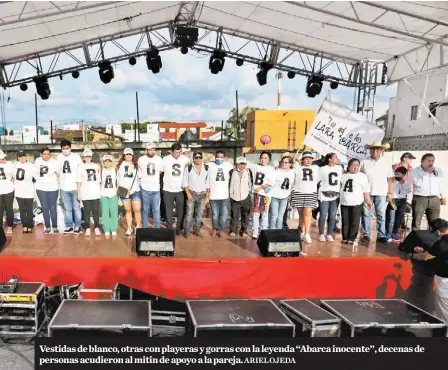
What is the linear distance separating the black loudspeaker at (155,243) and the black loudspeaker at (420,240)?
3.13 m

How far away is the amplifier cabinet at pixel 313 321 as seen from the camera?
9.76 feet

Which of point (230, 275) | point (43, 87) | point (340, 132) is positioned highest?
point (43, 87)

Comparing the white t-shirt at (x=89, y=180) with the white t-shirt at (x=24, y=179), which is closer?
the white t-shirt at (x=89, y=180)

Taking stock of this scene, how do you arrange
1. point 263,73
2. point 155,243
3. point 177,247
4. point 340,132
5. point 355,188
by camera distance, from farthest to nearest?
1. point 263,73
2. point 340,132
3. point 355,188
4. point 177,247
5. point 155,243

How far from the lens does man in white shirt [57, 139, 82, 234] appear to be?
5.44 m

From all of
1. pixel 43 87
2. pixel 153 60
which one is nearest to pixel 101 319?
pixel 153 60

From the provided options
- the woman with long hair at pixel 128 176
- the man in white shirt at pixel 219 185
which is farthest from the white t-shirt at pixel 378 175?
the woman with long hair at pixel 128 176

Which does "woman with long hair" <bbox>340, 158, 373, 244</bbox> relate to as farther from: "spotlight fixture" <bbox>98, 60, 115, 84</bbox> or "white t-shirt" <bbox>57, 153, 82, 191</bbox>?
"spotlight fixture" <bbox>98, 60, 115, 84</bbox>

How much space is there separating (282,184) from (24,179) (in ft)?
13.4

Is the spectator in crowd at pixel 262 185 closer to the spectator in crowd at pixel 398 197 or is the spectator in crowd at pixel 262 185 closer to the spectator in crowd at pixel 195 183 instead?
the spectator in crowd at pixel 195 183

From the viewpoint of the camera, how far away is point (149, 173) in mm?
5488

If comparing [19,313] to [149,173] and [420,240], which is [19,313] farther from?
[420,240]

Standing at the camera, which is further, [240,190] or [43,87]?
[43,87]

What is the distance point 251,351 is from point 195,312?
89cm
